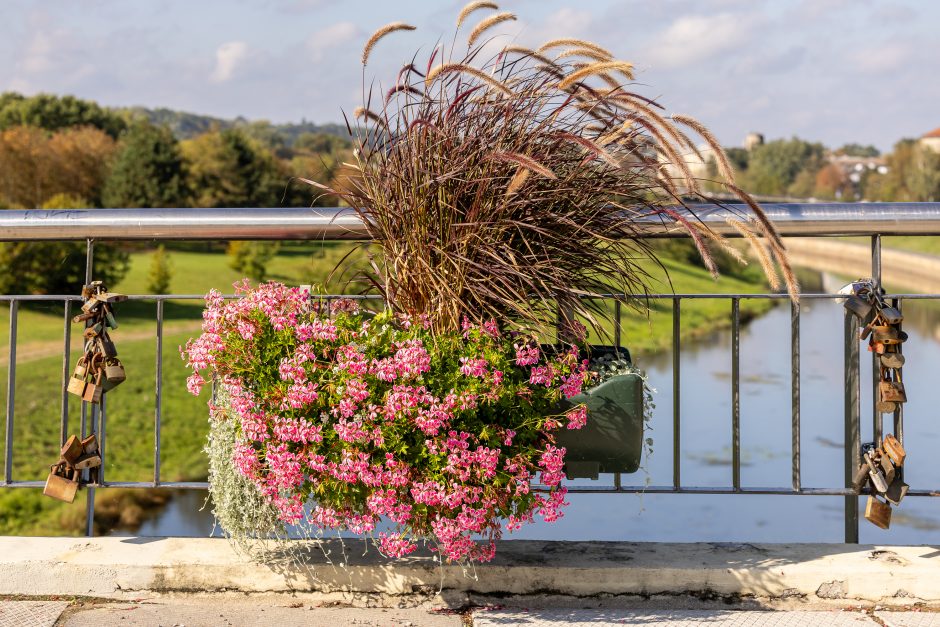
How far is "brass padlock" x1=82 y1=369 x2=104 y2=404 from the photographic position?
2746 mm

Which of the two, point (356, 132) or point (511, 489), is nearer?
point (511, 489)

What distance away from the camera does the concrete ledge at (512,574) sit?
2545 millimetres

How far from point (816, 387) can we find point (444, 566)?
2311cm

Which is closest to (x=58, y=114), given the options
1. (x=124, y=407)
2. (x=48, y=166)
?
(x=48, y=166)

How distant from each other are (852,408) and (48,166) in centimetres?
4317

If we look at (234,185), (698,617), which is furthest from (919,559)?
(234,185)

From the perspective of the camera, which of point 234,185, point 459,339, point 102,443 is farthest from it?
point 234,185

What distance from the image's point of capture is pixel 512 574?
8.36 feet

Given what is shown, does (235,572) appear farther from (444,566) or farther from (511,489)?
(511,489)

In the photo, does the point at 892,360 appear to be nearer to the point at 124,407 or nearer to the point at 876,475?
the point at 876,475

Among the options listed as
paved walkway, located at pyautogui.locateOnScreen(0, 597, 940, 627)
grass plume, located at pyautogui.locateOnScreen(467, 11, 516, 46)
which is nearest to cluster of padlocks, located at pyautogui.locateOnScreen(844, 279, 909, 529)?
paved walkway, located at pyautogui.locateOnScreen(0, 597, 940, 627)

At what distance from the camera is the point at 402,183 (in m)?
2.43

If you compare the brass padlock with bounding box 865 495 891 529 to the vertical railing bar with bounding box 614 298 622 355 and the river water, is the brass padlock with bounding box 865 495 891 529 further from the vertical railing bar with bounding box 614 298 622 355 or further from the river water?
the river water

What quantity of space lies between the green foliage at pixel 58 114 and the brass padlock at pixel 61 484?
61.4 metres
